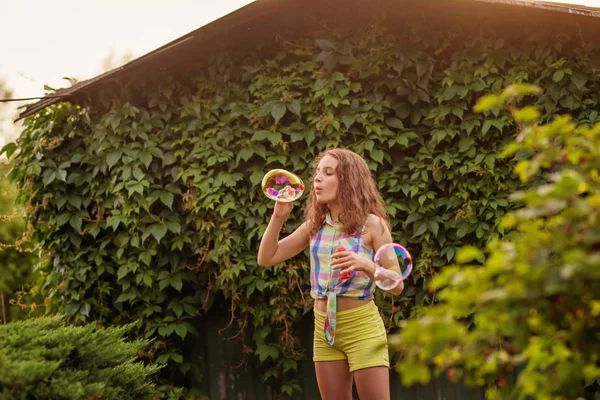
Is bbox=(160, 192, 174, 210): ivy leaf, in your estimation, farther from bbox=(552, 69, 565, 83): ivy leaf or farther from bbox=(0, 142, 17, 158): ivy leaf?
bbox=(552, 69, 565, 83): ivy leaf

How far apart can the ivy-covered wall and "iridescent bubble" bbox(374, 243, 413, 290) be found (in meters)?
1.49

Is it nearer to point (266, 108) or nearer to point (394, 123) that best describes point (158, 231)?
point (266, 108)

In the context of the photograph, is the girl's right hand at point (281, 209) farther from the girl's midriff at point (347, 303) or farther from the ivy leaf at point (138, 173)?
the ivy leaf at point (138, 173)

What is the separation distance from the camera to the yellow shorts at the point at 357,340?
11.6ft

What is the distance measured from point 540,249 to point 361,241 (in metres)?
1.98

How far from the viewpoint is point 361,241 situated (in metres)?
3.66

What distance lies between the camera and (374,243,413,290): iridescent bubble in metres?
3.34

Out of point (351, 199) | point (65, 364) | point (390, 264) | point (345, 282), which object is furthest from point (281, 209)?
point (65, 364)

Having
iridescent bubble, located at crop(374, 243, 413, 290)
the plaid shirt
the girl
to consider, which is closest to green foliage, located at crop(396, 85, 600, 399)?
iridescent bubble, located at crop(374, 243, 413, 290)

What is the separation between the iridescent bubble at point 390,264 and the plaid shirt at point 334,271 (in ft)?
0.56

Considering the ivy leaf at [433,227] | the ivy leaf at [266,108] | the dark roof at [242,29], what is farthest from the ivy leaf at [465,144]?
the ivy leaf at [266,108]

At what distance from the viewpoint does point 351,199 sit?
12.1ft

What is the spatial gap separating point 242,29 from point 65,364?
9.91 ft

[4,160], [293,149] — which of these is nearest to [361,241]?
[293,149]
